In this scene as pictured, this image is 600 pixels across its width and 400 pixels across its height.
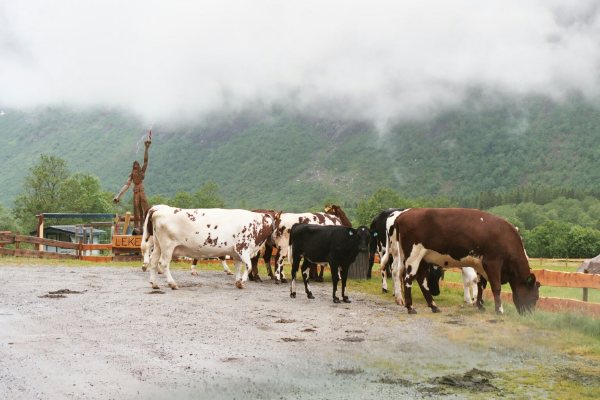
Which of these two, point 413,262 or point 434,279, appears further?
point 434,279

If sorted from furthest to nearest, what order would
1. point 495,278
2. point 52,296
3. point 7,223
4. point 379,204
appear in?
1. point 379,204
2. point 7,223
3. point 52,296
4. point 495,278

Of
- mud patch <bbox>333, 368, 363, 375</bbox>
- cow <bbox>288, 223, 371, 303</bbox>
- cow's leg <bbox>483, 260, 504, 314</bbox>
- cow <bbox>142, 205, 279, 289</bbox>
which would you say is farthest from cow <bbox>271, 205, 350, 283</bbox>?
mud patch <bbox>333, 368, 363, 375</bbox>

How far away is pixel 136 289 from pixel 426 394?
10322 millimetres

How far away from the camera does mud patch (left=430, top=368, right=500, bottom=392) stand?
6656 mm

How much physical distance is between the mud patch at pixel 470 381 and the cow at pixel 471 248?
5032 mm

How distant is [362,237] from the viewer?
14172mm

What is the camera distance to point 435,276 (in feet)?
49.0

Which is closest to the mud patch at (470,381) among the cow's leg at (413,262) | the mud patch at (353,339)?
the mud patch at (353,339)

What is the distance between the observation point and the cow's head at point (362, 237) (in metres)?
14.0

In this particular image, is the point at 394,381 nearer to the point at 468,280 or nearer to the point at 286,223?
the point at 468,280

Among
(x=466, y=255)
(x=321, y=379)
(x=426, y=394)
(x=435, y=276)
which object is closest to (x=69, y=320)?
(x=321, y=379)

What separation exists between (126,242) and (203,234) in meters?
11.6

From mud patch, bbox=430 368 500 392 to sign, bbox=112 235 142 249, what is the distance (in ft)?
71.2

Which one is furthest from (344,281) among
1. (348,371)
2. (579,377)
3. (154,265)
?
(579,377)
